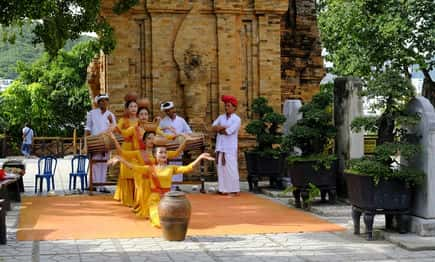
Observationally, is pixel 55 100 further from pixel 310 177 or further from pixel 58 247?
pixel 58 247

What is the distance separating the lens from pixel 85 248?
26.0 ft

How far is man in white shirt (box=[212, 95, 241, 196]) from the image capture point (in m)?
13.3

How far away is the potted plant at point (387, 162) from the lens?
826 cm

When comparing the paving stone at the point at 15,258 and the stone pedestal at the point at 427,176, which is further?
the stone pedestal at the point at 427,176

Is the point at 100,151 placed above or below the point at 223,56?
below

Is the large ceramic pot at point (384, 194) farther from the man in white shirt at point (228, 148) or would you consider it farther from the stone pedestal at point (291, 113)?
the stone pedestal at point (291, 113)

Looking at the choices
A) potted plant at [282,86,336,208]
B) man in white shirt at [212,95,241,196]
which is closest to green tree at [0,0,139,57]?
man in white shirt at [212,95,241,196]

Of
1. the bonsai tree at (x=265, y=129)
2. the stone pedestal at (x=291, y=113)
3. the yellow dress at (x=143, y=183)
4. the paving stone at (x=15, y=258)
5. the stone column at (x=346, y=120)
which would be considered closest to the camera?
the paving stone at (x=15, y=258)

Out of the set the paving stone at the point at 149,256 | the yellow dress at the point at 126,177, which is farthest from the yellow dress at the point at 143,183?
the paving stone at the point at 149,256

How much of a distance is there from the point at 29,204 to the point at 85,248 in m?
4.39

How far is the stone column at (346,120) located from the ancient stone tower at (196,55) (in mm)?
4566

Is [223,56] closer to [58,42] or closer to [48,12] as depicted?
[58,42]

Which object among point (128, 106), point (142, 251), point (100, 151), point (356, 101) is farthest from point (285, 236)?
point (100, 151)

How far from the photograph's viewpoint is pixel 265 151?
13.7 metres
